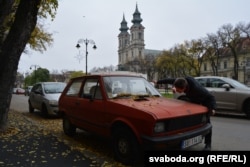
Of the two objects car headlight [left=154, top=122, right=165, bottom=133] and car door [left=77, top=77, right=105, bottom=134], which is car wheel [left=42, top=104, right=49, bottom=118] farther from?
car headlight [left=154, top=122, right=165, bottom=133]

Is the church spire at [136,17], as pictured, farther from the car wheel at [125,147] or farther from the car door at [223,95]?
the car wheel at [125,147]

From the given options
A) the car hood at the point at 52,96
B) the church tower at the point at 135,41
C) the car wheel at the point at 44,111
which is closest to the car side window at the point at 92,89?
the car hood at the point at 52,96

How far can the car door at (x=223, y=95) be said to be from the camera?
13188 mm

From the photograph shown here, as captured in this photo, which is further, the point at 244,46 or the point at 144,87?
the point at 244,46

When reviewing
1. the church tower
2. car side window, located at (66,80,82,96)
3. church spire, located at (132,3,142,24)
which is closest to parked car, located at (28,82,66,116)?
car side window, located at (66,80,82,96)

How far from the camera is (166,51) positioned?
8031cm

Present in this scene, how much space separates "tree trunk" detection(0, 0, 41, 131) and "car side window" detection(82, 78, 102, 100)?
111 inches

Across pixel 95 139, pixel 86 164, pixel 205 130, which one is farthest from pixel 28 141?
pixel 205 130

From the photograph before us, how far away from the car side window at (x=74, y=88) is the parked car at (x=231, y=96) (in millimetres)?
7095

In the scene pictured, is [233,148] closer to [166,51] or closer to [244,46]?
[244,46]

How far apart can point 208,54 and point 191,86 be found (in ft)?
203

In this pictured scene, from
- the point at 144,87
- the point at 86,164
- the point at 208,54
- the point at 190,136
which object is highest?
the point at 208,54

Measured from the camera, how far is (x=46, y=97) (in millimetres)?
13797

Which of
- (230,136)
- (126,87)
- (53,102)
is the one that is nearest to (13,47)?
(126,87)
